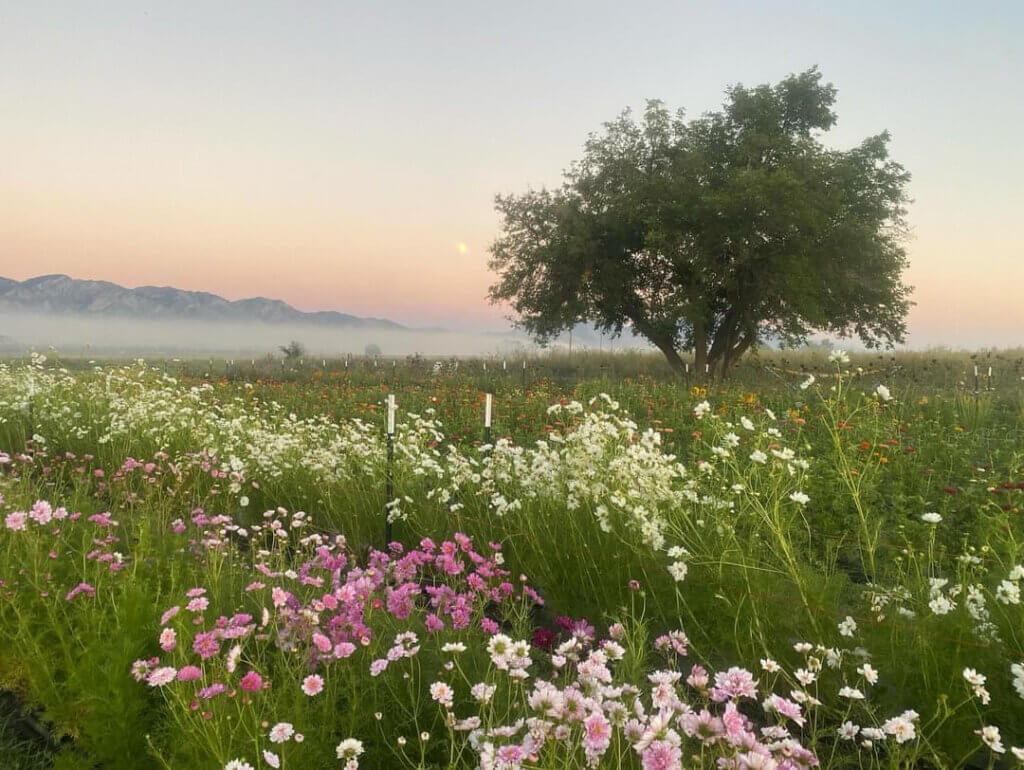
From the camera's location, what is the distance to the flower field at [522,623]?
91.5 inches

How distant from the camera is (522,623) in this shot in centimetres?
377

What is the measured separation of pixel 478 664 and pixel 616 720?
1.33 m

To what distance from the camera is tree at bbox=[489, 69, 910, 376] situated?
21062 mm

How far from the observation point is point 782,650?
3.70 m

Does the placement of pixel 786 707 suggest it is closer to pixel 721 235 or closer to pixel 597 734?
pixel 597 734

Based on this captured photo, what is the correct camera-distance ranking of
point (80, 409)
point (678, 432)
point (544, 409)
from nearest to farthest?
point (80, 409), point (678, 432), point (544, 409)

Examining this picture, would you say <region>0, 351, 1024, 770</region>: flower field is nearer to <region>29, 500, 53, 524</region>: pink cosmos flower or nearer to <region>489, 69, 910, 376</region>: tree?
<region>29, 500, 53, 524</region>: pink cosmos flower

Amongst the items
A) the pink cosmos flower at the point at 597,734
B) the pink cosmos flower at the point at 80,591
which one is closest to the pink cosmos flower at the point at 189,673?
the pink cosmos flower at the point at 80,591

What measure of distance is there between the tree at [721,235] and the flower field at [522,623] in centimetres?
1494

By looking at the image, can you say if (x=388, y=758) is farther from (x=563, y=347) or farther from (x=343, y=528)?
(x=563, y=347)

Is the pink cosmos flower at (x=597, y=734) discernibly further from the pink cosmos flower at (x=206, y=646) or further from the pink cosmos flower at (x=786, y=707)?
the pink cosmos flower at (x=206, y=646)

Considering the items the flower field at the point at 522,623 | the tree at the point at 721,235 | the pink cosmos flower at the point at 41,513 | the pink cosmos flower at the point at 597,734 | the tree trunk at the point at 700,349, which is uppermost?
the tree at the point at 721,235

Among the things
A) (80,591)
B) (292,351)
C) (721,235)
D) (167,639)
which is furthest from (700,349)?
(167,639)

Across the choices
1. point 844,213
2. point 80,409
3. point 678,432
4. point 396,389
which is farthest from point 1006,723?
point 844,213
